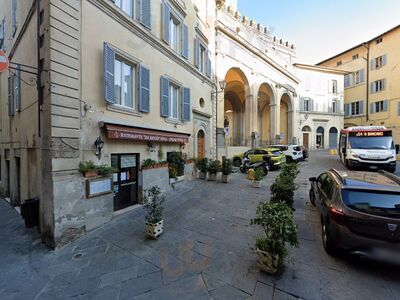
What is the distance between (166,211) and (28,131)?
5303mm

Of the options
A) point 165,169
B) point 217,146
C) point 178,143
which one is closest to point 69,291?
point 165,169

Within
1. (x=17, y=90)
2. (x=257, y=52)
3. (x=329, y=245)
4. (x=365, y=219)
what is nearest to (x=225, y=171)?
(x=329, y=245)

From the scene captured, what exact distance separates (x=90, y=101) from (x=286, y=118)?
96.0 feet

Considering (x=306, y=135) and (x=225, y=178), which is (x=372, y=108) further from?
(x=225, y=178)

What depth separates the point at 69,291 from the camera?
11.5 feet

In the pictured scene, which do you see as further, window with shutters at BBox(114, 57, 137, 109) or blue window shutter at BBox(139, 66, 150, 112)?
blue window shutter at BBox(139, 66, 150, 112)

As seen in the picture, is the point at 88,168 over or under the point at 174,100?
under

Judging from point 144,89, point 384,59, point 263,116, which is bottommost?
point 144,89

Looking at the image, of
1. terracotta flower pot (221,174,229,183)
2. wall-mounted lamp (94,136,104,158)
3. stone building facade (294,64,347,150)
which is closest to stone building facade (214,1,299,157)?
stone building facade (294,64,347,150)

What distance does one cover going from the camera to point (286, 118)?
100 feet

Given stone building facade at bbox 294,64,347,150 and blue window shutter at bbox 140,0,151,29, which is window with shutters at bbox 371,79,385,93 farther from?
blue window shutter at bbox 140,0,151,29

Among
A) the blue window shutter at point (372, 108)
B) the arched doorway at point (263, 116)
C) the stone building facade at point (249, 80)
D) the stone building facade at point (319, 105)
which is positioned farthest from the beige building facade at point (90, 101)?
the blue window shutter at point (372, 108)

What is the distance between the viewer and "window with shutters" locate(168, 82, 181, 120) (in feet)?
33.1

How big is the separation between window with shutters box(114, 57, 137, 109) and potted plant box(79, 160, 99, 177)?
227 centimetres
